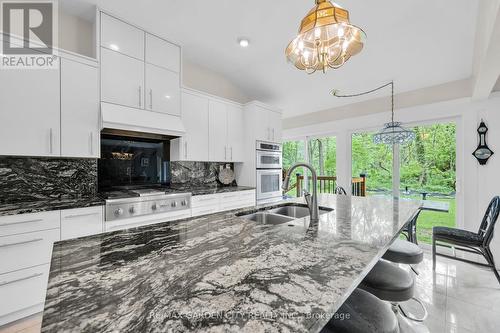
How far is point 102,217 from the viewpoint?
1.93 meters

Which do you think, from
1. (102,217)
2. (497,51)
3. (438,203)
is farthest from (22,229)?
(438,203)

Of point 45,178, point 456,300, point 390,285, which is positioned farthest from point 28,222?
point 456,300

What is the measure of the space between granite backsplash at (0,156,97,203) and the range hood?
60 centimetres

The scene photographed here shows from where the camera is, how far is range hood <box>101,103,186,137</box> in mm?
2119

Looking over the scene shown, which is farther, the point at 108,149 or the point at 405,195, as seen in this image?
the point at 405,195

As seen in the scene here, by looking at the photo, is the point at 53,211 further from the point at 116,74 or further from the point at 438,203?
the point at 438,203

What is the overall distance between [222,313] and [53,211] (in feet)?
6.45

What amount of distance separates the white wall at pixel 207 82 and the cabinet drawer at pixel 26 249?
7.83 ft

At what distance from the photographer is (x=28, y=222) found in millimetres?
1602

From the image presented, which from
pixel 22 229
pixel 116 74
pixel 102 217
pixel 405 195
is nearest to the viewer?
pixel 22 229

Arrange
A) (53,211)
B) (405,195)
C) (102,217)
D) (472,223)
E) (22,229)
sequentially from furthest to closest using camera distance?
(405,195), (472,223), (102,217), (53,211), (22,229)

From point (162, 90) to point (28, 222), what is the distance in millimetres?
1793

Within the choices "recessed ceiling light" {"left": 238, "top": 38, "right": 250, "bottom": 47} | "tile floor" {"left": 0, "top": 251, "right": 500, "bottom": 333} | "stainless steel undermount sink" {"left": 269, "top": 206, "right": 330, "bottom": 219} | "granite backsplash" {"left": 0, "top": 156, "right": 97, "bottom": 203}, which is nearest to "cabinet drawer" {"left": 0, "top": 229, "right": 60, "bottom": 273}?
"tile floor" {"left": 0, "top": 251, "right": 500, "bottom": 333}

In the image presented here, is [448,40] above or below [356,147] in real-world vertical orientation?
above
